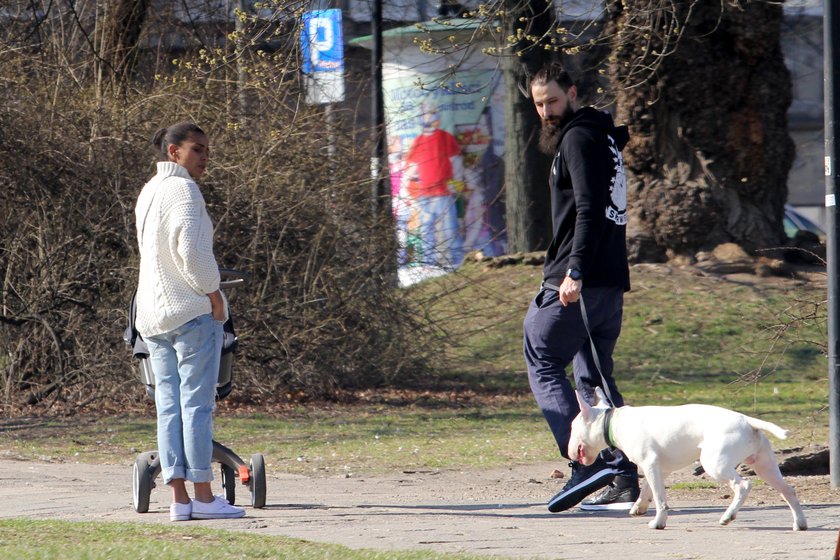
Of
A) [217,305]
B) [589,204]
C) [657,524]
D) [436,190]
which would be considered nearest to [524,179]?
[436,190]

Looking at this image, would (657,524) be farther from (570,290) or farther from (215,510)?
(215,510)

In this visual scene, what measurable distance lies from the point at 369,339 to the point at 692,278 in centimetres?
558

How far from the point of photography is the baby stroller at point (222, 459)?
20.6 feet

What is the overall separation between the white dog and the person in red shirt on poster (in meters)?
8.13

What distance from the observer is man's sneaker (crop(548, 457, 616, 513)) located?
6.16 metres

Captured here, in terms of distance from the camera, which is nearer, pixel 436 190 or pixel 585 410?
pixel 585 410

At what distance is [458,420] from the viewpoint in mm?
11898

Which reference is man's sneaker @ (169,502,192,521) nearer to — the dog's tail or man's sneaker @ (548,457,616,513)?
man's sneaker @ (548,457,616,513)

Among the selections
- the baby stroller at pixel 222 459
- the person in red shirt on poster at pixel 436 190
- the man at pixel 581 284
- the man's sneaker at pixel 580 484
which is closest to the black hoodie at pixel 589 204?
the man at pixel 581 284

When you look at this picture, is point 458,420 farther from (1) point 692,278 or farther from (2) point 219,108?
(1) point 692,278

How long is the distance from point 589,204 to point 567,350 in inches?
28.4

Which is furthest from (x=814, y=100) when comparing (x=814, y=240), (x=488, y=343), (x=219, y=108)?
(x=219, y=108)

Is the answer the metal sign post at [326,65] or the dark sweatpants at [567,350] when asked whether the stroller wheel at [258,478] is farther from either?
the metal sign post at [326,65]

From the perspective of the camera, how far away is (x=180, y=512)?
19.9 ft
